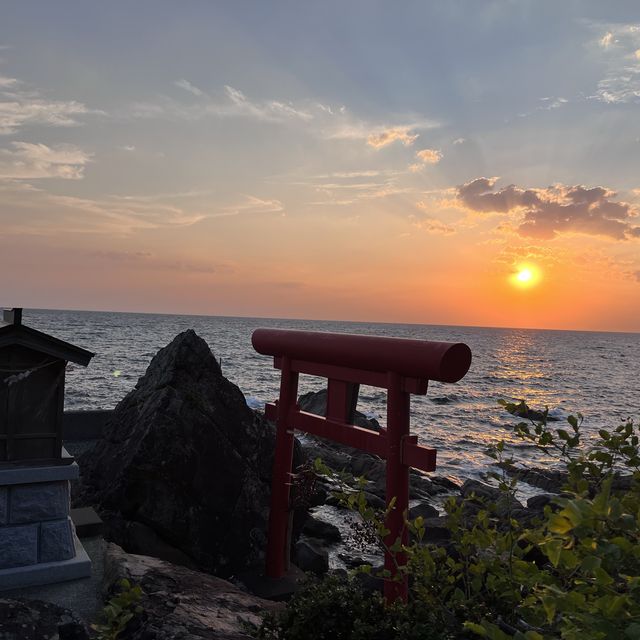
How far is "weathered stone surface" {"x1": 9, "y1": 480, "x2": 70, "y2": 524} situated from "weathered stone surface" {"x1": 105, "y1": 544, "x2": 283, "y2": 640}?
0.80 meters

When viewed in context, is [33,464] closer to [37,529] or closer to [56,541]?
[37,529]

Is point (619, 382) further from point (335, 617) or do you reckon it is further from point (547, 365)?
point (335, 617)

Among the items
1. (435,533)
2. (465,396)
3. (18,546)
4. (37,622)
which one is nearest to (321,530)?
(435,533)

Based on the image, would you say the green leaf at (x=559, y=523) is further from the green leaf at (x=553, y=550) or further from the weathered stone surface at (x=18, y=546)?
the weathered stone surface at (x=18, y=546)

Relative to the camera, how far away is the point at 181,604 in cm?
524

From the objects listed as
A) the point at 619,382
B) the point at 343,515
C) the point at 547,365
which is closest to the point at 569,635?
the point at 343,515

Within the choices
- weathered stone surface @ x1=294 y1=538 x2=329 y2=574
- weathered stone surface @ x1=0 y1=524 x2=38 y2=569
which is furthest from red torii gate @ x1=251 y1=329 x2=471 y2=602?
weathered stone surface @ x1=0 y1=524 x2=38 y2=569

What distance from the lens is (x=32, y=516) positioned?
5906 mm

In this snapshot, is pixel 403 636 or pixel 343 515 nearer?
pixel 403 636

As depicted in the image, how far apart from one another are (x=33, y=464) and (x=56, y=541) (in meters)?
0.84

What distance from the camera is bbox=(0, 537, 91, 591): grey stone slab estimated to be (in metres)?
5.69

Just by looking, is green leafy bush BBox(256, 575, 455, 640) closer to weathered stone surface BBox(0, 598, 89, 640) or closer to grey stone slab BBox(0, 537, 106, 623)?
weathered stone surface BBox(0, 598, 89, 640)

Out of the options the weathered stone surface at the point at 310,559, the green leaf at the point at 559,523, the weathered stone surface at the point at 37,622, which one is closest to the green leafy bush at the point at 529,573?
the green leaf at the point at 559,523

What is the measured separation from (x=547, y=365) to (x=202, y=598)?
8335 cm
